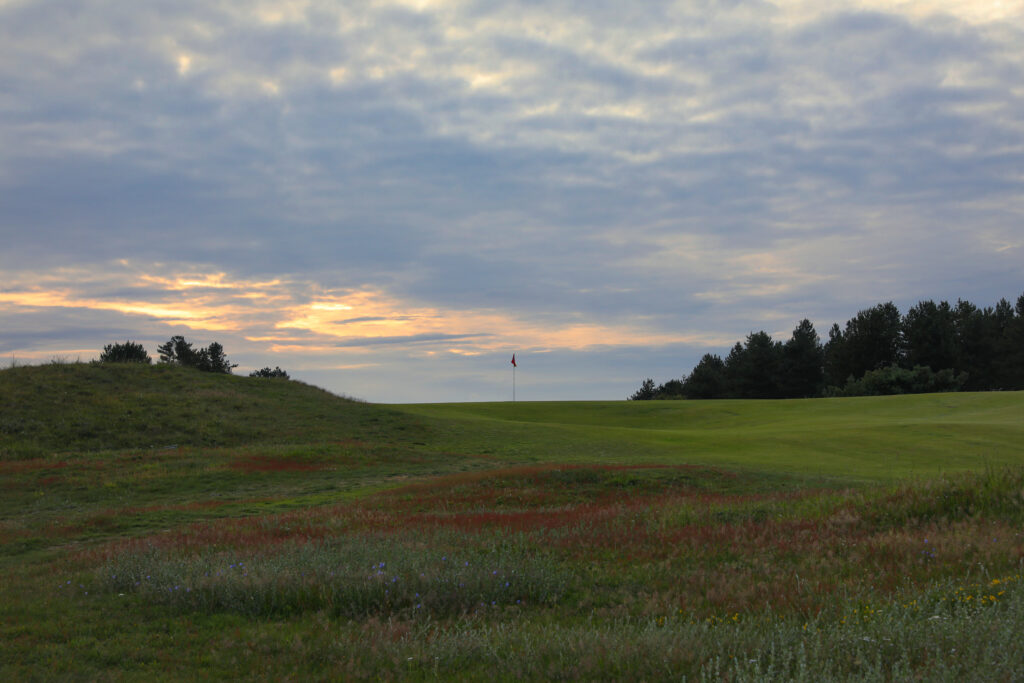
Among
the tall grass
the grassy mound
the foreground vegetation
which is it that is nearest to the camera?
the foreground vegetation

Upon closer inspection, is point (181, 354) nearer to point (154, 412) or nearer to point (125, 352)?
point (125, 352)

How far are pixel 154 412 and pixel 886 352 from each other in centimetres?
10135

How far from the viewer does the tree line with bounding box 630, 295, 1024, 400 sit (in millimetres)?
100250

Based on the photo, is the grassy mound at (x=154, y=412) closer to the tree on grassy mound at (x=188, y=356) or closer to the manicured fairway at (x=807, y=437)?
the manicured fairway at (x=807, y=437)

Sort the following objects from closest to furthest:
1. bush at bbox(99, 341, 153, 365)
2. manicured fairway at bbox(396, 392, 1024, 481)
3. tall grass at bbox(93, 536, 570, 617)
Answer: tall grass at bbox(93, 536, 570, 617)
manicured fairway at bbox(396, 392, 1024, 481)
bush at bbox(99, 341, 153, 365)

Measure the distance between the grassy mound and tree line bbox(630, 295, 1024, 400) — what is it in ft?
242

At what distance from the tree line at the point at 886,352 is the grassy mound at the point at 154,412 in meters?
73.7

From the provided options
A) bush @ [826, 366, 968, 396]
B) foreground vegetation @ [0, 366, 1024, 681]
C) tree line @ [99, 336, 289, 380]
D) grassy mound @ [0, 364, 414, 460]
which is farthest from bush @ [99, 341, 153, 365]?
bush @ [826, 366, 968, 396]

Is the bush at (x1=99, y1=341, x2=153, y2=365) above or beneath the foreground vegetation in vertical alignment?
above

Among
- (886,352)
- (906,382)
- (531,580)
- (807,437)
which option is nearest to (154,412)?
(807,437)

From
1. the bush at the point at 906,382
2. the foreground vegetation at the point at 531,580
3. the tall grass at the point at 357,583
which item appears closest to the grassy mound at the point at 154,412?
the foreground vegetation at the point at 531,580

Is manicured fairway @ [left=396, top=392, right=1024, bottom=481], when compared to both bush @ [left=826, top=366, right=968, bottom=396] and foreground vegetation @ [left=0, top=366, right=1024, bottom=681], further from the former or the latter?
bush @ [left=826, top=366, right=968, bottom=396]

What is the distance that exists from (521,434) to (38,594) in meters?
34.9

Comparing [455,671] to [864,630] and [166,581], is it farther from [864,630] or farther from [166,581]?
[166,581]
